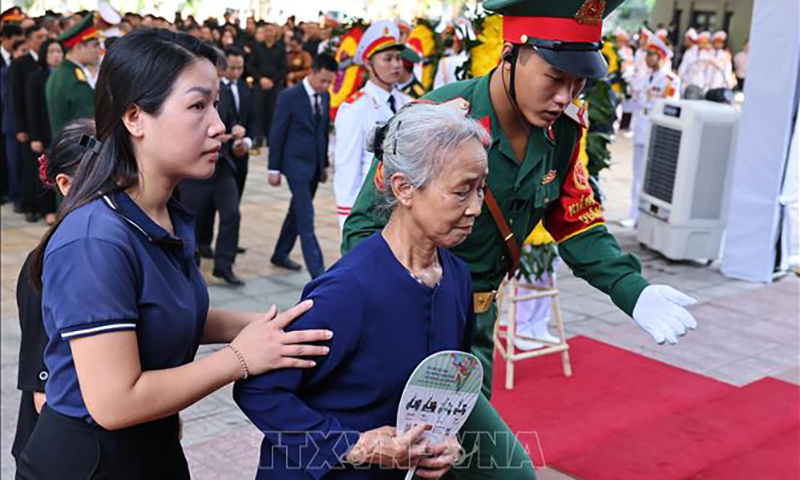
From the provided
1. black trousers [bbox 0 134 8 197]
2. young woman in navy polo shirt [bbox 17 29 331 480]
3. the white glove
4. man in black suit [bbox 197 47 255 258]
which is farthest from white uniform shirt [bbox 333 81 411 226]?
black trousers [bbox 0 134 8 197]

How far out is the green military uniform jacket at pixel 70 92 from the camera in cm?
730

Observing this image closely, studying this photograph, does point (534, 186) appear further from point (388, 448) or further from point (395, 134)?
point (388, 448)

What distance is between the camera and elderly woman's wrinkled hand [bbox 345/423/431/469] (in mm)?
1879

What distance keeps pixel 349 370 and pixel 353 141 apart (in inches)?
147

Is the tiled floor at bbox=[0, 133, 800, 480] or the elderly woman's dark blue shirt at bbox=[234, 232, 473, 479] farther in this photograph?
the tiled floor at bbox=[0, 133, 800, 480]

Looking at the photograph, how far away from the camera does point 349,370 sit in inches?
75.9

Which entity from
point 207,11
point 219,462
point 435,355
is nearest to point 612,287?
point 435,355

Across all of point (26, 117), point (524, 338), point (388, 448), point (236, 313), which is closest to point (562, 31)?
point (236, 313)

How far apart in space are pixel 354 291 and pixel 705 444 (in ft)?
9.83

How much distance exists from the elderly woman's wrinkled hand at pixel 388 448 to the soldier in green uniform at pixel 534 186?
16.0 inches

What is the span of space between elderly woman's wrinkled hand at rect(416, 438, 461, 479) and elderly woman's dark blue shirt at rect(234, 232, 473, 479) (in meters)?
0.09

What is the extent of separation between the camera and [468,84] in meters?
2.82

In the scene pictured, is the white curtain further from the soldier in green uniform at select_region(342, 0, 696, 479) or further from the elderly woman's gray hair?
the elderly woman's gray hair

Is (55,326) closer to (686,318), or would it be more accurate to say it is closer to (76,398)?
(76,398)
